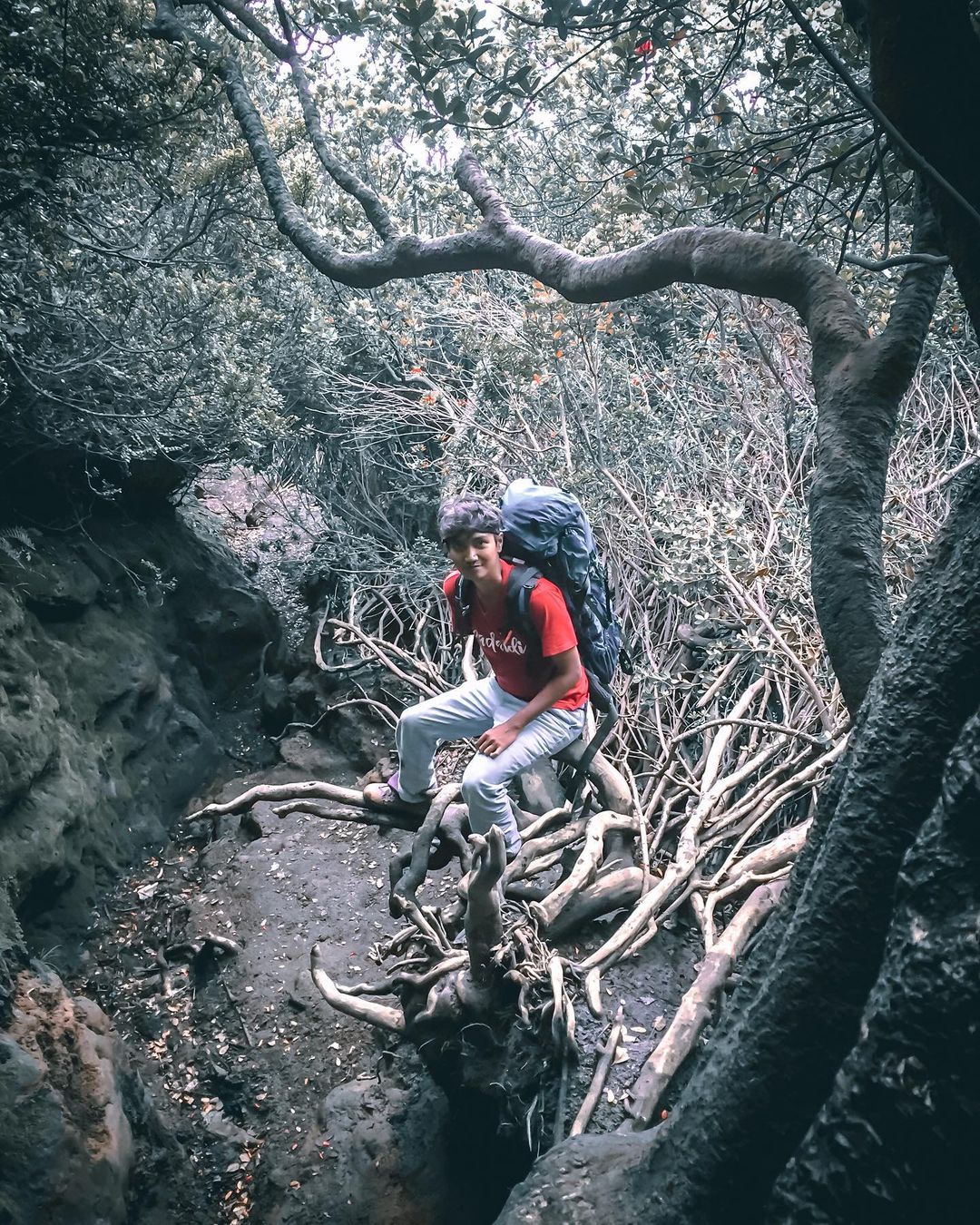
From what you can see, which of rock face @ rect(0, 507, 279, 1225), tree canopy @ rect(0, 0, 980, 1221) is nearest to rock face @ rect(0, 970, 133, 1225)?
rock face @ rect(0, 507, 279, 1225)

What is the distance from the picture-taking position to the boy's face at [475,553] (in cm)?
313

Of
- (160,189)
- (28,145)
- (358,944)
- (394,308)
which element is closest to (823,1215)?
(358,944)

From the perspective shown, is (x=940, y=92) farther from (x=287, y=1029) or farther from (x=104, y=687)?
(x=104, y=687)

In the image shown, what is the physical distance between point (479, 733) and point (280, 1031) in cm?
274

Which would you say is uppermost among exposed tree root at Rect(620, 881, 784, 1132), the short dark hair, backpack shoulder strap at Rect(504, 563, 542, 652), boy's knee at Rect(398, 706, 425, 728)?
the short dark hair

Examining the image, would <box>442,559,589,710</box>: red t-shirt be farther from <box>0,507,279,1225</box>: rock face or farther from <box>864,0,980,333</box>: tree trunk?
<box>0,507,279,1225</box>: rock face

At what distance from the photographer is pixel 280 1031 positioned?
5082 millimetres

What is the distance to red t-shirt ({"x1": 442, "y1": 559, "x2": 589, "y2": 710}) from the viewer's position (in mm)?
3189

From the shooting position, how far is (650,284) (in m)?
2.48

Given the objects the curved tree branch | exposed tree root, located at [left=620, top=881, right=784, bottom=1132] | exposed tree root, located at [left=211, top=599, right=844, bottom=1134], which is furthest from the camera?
exposed tree root, located at [left=211, top=599, right=844, bottom=1134]

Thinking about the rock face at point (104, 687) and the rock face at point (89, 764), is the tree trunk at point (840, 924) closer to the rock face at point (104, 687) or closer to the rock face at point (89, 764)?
the rock face at point (89, 764)

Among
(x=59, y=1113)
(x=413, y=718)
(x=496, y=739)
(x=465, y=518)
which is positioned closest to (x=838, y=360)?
(x=465, y=518)

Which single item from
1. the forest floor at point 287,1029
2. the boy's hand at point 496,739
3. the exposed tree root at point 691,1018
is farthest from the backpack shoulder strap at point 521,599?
the forest floor at point 287,1029

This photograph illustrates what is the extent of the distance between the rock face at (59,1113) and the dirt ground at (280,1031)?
45 centimetres
